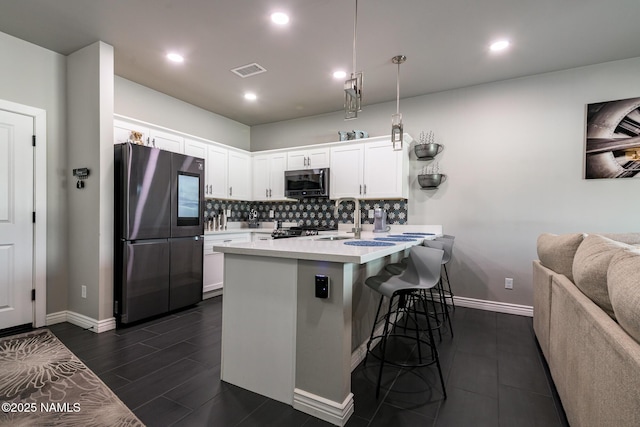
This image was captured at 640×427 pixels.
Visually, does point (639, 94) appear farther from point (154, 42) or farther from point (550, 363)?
point (154, 42)

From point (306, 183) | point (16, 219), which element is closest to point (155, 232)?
point (16, 219)

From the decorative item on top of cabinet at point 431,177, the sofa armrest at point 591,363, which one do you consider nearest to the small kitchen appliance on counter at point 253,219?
the decorative item on top of cabinet at point 431,177

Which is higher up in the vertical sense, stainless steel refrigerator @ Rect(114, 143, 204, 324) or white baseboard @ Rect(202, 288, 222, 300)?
stainless steel refrigerator @ Rect(114, 143, 204, 324)

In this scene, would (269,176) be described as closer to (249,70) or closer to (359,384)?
(249,70)

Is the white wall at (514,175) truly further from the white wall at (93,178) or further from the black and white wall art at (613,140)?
the white wall at (93,178)

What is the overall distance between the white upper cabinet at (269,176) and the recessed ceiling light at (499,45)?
3040mm

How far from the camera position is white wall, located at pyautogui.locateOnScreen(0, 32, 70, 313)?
9.86ft

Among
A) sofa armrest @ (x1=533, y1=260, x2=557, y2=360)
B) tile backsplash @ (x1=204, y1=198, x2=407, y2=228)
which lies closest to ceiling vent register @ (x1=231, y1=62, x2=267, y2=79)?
tile backsplash @ (x1=204, y1=198, x2=407, y2=228)

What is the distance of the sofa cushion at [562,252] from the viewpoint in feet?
6.45

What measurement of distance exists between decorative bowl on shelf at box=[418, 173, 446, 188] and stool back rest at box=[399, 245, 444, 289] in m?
2.16

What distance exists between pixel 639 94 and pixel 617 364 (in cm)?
357

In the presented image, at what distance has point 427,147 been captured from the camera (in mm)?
3982

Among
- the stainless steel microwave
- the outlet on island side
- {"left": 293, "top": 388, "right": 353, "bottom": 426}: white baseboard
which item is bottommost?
{"left": 293, "top": 388, "right": 353, "bottom": 426}: white baseboard

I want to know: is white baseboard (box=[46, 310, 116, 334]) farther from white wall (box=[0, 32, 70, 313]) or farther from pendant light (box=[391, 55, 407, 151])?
pendant light (box=[391, 55, 407, 151])
